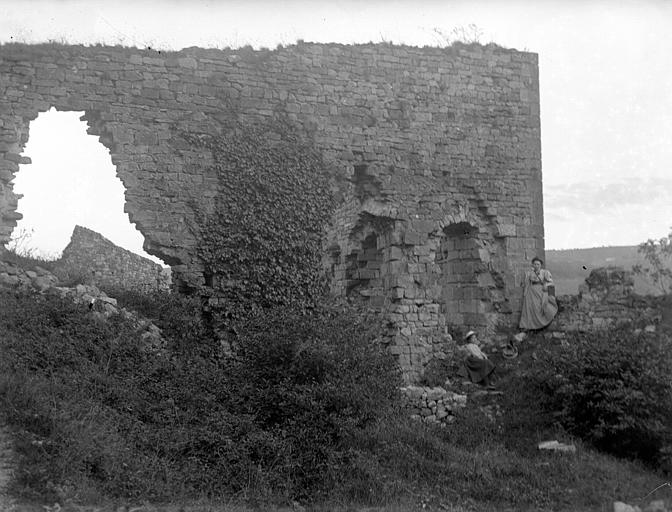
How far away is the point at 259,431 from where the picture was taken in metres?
7.77

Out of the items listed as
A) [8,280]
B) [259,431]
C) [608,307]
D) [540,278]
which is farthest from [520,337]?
[8,280]

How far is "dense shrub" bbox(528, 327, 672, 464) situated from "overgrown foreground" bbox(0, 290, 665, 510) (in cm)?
35

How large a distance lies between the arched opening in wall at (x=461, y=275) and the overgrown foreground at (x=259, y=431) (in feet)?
11.7

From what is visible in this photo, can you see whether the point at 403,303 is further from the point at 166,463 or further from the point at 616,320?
the point at 166,463

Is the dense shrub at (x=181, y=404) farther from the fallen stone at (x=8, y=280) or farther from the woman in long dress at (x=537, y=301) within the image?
the woman in long dress at (x=537, y=301)

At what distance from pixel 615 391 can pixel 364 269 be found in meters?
6.51

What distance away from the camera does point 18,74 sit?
10727mm

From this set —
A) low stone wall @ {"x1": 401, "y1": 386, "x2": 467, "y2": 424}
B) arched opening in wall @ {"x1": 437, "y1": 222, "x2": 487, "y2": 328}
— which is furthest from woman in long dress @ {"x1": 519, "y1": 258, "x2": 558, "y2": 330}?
low stone wall @ {"x1": 401, "y1": 386, "x2": 467, "y2": 424}

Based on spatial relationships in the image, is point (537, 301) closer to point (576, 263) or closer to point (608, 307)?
point (608, 307)

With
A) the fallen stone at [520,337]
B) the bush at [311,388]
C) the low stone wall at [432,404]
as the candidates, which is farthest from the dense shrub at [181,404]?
the fallen stone at [520,337]

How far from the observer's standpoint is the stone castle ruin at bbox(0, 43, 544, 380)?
432 inches

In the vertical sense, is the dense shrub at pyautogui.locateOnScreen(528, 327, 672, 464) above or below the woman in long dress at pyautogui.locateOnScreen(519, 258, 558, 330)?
below

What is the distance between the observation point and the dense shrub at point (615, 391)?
27.8 feet

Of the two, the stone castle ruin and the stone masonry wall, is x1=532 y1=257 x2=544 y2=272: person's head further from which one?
the stone masonry wall
